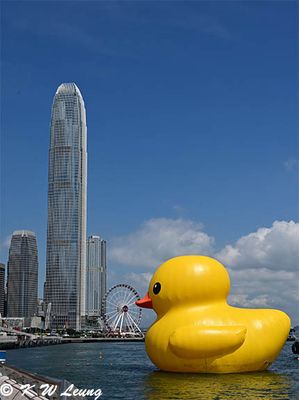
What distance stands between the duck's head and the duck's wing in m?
1.49

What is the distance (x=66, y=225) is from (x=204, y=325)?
556 feet

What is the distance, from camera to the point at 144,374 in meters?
27.6

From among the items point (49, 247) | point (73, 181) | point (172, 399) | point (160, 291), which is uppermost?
point (73, 181)

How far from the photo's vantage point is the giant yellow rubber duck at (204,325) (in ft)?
73.0

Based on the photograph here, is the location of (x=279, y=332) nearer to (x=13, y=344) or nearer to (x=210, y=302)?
(x=210, y=302)

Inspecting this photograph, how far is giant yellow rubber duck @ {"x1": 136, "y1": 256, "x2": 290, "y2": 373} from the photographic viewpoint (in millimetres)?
22266

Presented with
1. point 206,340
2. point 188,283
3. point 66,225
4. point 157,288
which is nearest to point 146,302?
point 157,288

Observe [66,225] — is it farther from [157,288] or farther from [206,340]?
[206,340]

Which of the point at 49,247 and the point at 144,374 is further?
the point at 49,247

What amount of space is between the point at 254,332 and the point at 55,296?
176m

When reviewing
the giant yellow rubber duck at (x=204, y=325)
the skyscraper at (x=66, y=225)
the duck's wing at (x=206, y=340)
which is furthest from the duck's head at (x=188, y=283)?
the skyscraper at (x=66, y=225)

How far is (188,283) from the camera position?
23.6 meters

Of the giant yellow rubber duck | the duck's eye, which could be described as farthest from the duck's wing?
the duck's eye

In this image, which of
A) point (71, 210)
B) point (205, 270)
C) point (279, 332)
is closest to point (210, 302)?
point (205, 270)
